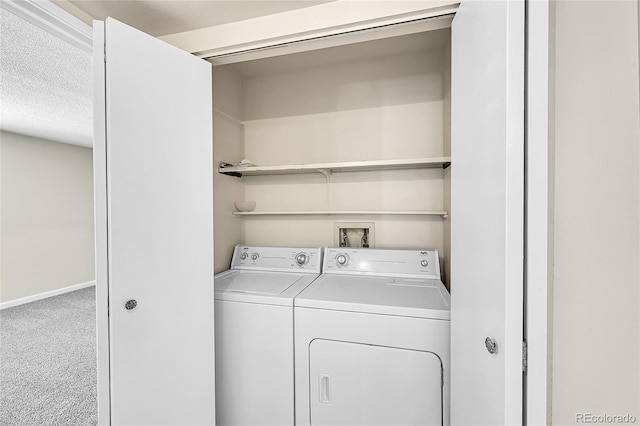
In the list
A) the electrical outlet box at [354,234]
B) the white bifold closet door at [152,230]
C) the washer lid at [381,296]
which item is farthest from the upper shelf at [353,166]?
the washer lid at [381,296]

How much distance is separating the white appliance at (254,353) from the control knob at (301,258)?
31 cm

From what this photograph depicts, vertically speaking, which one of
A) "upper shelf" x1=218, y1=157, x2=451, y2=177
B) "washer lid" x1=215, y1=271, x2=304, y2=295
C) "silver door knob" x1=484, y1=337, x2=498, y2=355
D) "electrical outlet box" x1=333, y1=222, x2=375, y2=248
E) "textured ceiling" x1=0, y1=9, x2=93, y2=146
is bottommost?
"washer lid" x1=215, y1=271, x2=304, y2=295

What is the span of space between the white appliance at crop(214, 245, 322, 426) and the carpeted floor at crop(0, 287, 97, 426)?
3.29 feet

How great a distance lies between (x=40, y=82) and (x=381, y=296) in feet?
10.5

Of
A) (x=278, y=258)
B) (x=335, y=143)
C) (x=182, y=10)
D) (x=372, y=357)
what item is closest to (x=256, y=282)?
(x=278, y=258)

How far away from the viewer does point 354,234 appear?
226cm

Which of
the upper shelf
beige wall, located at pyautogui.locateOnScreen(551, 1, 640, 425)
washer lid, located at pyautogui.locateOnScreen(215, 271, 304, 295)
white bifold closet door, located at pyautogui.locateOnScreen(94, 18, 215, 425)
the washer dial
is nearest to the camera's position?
beige wall, located at pyautogui.locateOnScreen(551, 1, 640, 425)

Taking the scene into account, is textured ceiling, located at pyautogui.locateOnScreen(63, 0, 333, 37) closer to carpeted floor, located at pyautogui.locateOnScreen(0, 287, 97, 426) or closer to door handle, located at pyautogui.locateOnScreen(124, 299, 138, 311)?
door handle, located at pyautogui.locateOnScreen(124, 299, 138, 311)

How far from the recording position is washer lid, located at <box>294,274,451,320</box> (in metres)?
1.37

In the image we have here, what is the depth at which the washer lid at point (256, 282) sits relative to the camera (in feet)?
5.46

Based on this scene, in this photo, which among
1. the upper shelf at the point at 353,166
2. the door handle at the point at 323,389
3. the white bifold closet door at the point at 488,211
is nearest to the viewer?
the white bifold closet door at the point at 488,211

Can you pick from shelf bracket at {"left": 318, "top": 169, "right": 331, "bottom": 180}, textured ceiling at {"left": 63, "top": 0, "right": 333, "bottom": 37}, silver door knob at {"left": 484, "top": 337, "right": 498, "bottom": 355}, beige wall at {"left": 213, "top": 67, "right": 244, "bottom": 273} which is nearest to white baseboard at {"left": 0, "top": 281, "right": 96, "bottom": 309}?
beige wall at {"left": 213, "top": 67, "right": 244, "bottom": 273}

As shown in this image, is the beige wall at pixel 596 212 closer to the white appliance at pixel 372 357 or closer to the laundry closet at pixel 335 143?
the white appliance at pixel 372 357

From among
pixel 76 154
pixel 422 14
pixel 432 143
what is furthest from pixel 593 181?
pixel 76 154
